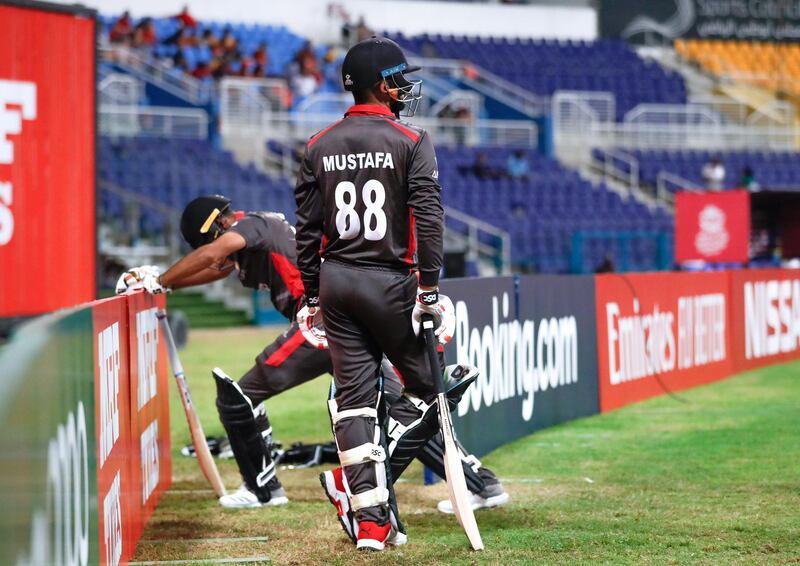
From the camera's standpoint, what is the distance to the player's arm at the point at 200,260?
22.6ft

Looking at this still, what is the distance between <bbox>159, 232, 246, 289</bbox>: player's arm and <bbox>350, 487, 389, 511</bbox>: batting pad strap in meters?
1.87

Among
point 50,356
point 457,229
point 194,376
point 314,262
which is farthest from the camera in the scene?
point 457,229

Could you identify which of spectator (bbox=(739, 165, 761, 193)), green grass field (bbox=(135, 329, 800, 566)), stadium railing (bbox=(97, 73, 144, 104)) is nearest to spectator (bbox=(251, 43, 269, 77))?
stadium railing (bbox=(97, 73, 144, 104))

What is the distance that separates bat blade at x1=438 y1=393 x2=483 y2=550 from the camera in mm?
5637

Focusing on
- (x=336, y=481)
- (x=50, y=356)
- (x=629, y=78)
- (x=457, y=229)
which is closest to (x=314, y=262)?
(x=336, y=481)

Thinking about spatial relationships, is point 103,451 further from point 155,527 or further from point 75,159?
point 75,159

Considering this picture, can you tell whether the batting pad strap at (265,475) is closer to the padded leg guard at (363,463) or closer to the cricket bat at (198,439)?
the cricket bat at (198,439)

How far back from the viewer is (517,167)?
95.7 feet

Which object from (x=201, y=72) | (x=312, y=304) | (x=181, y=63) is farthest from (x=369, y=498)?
(x=181, y=63)

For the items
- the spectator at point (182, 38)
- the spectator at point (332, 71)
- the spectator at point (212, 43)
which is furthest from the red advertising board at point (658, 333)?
the spectator at point (182, 38)

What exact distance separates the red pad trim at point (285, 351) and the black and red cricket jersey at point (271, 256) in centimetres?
22

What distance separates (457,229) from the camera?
25938 mm

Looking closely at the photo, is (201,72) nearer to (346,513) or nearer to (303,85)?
(303,85)

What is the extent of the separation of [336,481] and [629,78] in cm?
3091
